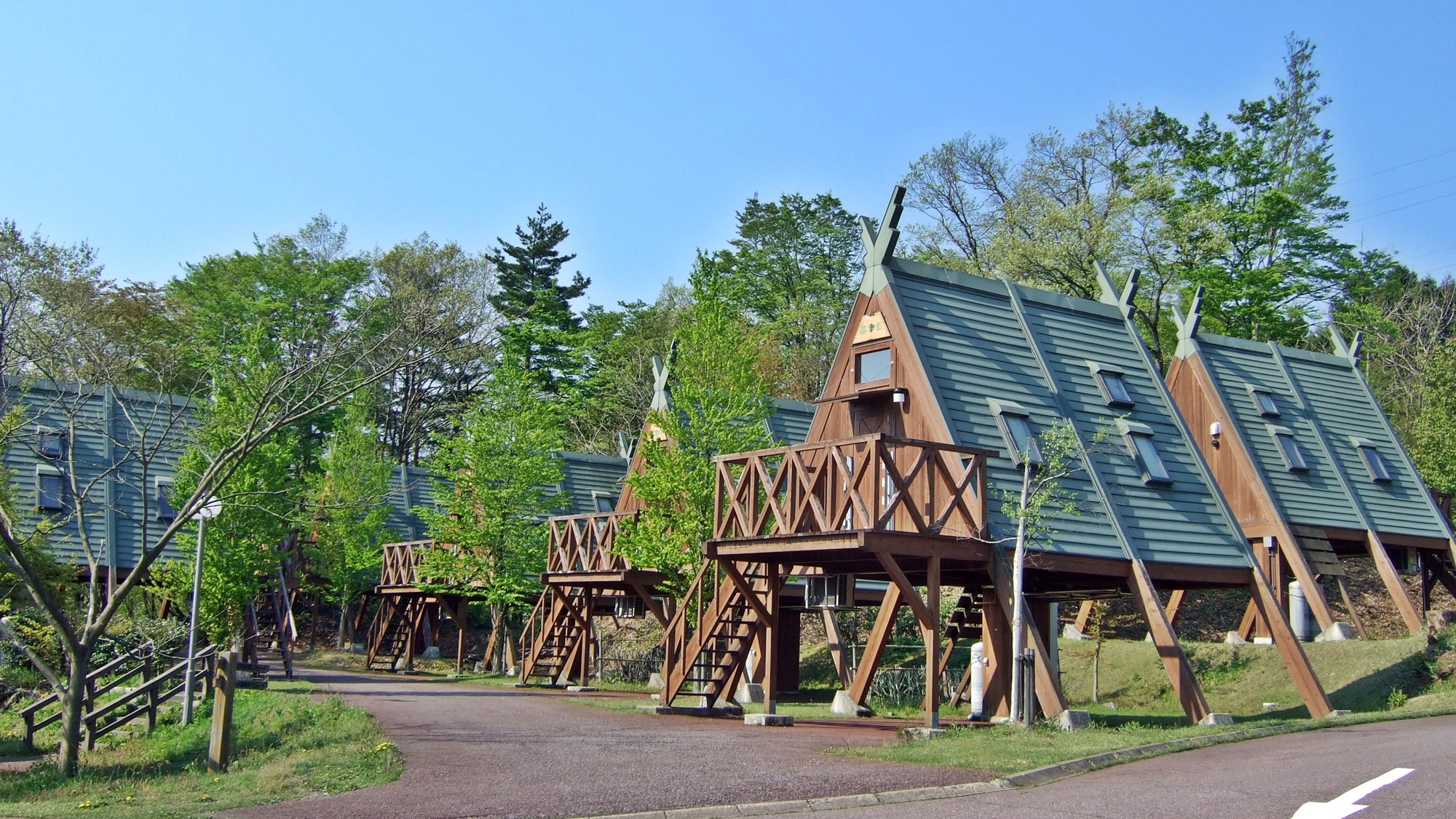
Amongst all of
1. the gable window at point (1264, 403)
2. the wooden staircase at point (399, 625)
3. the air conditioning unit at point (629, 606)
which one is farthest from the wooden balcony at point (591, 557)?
the gable window at point (1264, 403)

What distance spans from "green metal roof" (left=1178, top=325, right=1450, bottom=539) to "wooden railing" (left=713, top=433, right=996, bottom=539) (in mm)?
11442

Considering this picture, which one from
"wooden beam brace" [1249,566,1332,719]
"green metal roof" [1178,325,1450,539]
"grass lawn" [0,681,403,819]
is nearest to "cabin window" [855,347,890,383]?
"wooden beam brace" [1249,566,1332,719]

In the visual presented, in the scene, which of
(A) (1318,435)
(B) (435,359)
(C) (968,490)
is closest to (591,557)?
(C) (968,490)

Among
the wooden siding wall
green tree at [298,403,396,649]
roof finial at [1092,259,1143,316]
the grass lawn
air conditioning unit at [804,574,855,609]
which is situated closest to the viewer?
the grass lawn

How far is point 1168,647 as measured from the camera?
17.5m

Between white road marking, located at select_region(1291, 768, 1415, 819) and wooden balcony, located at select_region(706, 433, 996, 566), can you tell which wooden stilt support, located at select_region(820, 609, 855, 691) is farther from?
white road marking, located at select_region(1291, 768, 1415, 819)

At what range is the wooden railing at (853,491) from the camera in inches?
637

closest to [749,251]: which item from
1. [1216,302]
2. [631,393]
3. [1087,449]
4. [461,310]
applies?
[631,393]

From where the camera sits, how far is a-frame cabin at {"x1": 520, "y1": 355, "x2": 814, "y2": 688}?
25938 mm

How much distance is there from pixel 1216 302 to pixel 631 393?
21837 millimetres

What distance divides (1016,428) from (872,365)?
100 inches

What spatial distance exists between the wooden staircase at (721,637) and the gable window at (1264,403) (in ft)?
44.8

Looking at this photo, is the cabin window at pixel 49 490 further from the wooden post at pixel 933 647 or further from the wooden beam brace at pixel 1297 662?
the wooden beam brace at pixel 1297 662

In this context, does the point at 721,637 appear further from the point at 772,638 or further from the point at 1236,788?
the point at 1236,788
